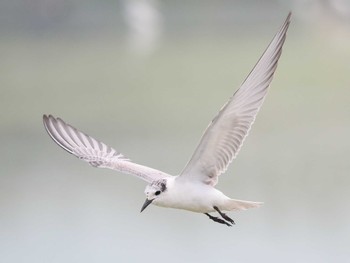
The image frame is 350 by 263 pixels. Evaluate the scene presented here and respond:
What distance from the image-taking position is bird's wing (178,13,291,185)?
9.71 feet

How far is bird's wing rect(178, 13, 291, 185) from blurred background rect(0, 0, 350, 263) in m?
1.48

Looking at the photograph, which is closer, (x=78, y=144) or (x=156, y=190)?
(x=156, y=190)

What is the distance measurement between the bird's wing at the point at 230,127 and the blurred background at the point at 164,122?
148cm

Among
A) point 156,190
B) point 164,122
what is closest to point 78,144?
point 156,190

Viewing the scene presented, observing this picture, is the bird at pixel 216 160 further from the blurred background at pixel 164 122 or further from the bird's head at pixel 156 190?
the blurred background at pixel 164 122

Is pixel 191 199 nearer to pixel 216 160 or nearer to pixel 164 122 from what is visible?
pixel 216 160

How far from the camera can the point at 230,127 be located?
305 centimetres

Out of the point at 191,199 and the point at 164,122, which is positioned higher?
the point at 164,122

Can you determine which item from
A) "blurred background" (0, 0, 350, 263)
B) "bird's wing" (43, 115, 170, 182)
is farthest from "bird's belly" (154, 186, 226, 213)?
"blurred background" (0, 0, 350, 263)

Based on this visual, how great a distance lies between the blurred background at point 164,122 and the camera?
195 inches

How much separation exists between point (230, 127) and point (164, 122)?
3866 millimetres

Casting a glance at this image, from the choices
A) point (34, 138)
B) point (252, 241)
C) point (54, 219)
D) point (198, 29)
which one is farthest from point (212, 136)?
point (198, 29)

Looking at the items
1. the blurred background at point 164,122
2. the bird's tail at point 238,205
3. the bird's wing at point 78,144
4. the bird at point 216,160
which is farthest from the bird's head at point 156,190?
the blurred background at point 164,122

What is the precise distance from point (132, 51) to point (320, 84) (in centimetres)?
176
